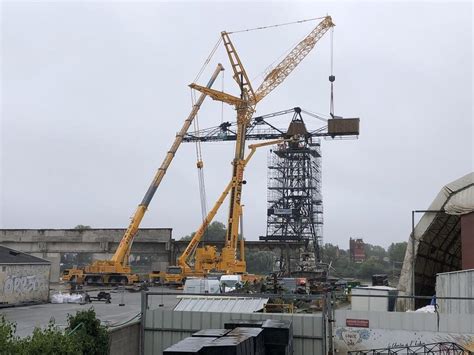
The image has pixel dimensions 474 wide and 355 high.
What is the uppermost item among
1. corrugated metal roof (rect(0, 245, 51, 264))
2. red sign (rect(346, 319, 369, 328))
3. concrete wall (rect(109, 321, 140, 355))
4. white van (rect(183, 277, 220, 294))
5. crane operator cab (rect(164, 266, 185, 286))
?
corrugated metal roof (rect(0, 245, 51, 264))

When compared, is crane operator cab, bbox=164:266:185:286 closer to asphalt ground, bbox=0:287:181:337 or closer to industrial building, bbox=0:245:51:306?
asphalt ground, bbox=0:287:181:337

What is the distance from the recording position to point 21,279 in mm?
30125

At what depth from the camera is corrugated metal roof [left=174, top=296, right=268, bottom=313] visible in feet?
48.6

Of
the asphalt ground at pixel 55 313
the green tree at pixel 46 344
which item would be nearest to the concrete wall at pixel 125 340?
the green tree at pixel 46 344

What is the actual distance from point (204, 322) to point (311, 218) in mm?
71283

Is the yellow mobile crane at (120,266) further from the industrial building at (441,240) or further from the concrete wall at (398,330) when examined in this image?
the concrete wall at (398,330)

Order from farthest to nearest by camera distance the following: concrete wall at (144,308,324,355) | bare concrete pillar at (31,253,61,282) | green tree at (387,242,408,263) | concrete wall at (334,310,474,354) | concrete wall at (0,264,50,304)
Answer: green tree at (387,242,408,263) → bare concrete pillar at (31,253,61,282) → concrete wall at (0,264,50,304) → concrete wall at (144,308,324,355) → concrete wall at (334,310,474,354)

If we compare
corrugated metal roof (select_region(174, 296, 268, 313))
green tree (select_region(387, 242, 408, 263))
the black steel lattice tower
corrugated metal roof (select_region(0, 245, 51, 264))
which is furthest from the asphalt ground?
green tree (select_region(387, 242, 408, 263))

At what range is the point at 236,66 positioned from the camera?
5678 centimetres

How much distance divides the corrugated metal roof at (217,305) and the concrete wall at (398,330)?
9.41 feet

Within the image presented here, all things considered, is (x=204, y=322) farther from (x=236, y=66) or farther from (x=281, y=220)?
(x=281, y=220)

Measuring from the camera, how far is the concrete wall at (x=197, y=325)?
13.1m

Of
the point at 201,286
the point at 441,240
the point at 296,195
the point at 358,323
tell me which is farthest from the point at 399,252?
the point at 358,323

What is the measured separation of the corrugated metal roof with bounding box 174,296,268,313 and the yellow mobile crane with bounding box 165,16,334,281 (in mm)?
33846
